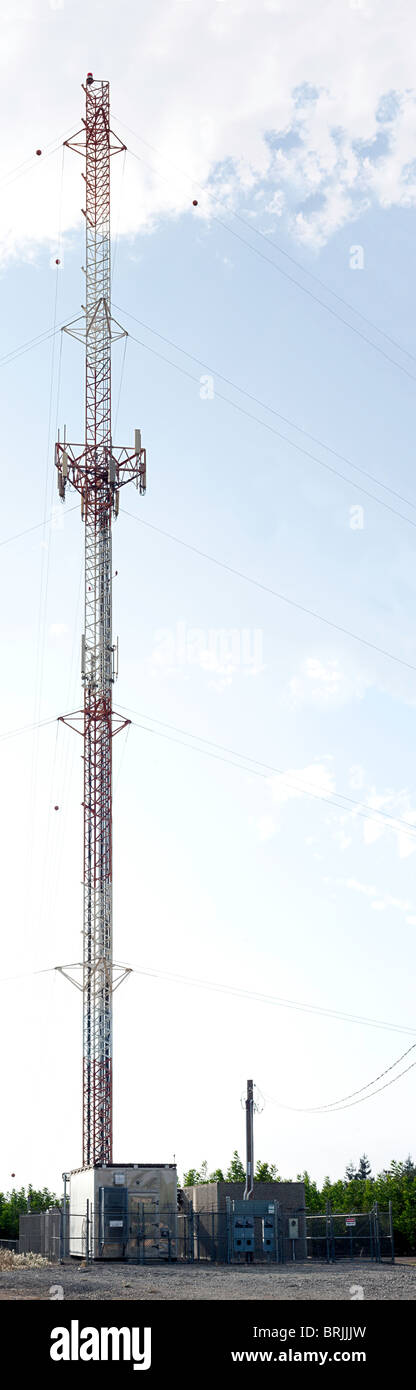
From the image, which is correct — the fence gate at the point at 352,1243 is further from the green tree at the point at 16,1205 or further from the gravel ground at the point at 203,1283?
the green tree at the point at 16,1205

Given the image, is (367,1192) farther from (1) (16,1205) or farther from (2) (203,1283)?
(2) (203,1283)

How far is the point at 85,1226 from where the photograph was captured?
1785 inches

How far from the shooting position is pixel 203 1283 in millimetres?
32281

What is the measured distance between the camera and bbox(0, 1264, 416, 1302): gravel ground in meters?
27.6

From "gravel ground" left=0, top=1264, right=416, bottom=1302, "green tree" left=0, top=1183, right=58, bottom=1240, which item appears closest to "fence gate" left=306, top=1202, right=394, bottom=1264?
"gravel ground" left=0, top=1264, right=416, bottom=1302

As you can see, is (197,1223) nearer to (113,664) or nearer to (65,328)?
(113,664)

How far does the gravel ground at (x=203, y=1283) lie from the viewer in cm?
2759

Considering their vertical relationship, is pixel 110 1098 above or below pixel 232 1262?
above

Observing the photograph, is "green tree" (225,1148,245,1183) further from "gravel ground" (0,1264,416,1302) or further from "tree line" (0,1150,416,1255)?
"gravel ground" (0,1264,416,1302)

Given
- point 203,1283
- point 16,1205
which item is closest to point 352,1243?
point 203,1283

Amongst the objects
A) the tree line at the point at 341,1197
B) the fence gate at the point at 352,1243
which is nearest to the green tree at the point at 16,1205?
the tree line at the point at 341,1197
